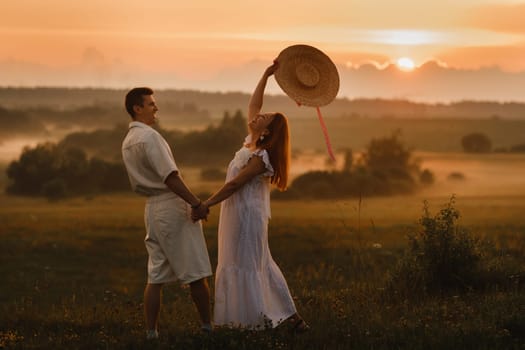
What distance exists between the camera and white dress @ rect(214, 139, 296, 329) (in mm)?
8469

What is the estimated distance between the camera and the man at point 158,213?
26.6 feet

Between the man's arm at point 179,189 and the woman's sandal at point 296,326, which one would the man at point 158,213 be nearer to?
the man's arm at point 179,189

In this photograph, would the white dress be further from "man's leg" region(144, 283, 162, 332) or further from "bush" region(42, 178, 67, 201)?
"bush" region(42, 178, 67, 201)

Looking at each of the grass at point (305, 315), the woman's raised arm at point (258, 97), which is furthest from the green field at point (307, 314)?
the woman's raised arm at point (258, 97)

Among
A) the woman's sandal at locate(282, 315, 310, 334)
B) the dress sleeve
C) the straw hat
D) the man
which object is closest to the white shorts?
the man

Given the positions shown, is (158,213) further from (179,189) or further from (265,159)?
(265,159)

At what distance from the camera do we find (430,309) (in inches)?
389

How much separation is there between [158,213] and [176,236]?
29cm

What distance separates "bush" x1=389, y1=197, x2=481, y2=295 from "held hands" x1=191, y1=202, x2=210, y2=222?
406 centimetres

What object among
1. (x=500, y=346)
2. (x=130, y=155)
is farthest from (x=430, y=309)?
(x=130, y=155)

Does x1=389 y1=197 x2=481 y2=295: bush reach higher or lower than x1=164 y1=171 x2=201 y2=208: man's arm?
lower

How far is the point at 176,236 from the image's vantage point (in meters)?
8.20

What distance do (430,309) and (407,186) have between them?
1951 inches

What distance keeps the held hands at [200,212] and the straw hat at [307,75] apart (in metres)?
1.86
